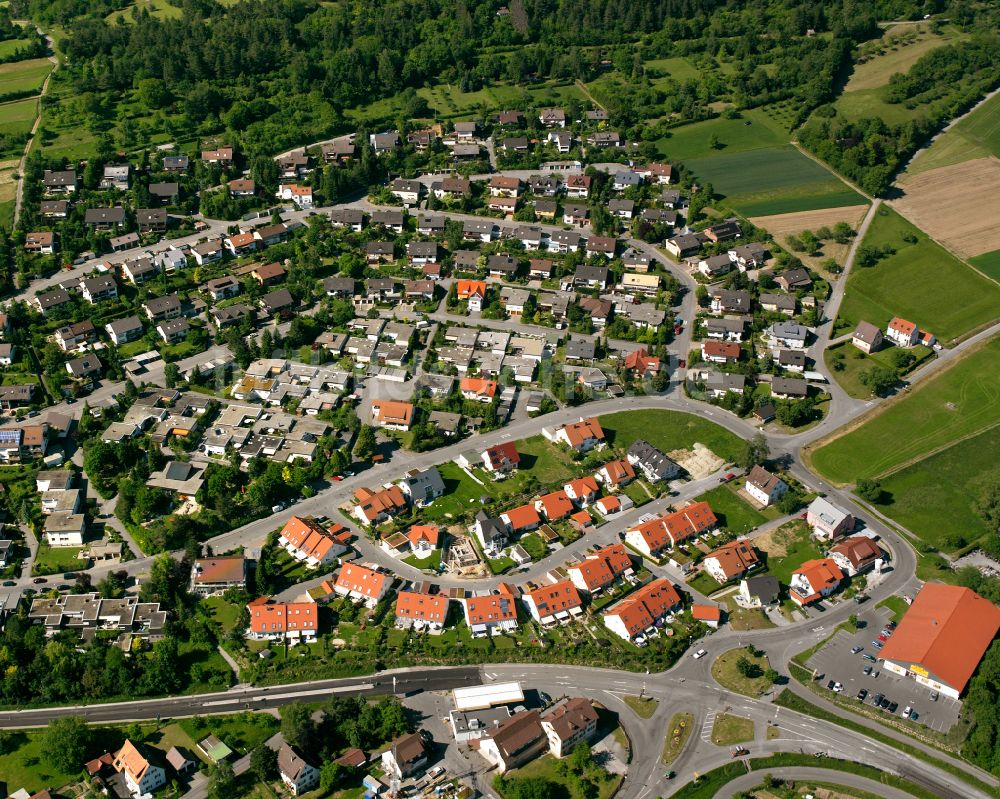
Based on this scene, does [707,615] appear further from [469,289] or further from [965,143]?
[965,143]

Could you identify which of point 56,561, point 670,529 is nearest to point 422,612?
point 670,529

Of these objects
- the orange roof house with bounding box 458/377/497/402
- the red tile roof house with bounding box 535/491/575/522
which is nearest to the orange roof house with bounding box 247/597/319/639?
the red tile roof house with bounding box 535/491/575/522

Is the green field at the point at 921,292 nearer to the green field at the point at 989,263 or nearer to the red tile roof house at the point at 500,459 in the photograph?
the green field at the point at 989,263

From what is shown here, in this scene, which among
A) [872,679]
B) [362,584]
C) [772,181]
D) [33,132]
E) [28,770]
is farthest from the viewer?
[33,132]

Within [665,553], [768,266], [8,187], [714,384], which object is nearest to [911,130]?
[768,266]

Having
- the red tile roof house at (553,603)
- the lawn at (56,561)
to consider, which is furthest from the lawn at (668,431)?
the lawn at (56,561)

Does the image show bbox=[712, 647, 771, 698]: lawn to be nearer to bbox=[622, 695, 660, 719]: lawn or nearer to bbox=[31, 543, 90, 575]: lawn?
bbox=[622, 695, 660, 719]: lawn

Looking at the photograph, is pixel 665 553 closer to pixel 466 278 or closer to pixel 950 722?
pixel 950 722
